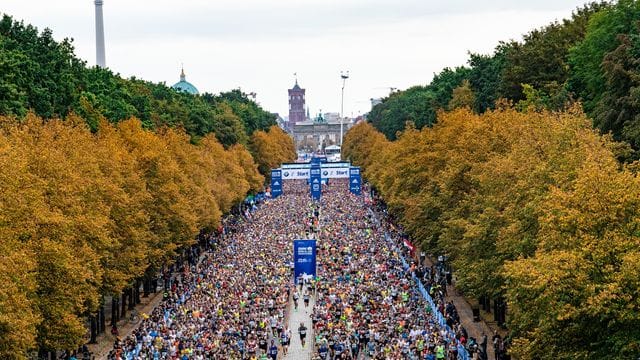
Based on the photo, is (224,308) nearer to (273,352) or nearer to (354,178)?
(273,352)

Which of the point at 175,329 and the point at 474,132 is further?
the point at 474,132

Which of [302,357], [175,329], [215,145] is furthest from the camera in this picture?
[215,145]

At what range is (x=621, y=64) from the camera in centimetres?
5566

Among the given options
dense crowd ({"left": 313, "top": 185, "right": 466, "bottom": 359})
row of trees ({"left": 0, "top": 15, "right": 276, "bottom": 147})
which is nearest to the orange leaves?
row of trees ({"left": 0, "top": 15, "right": 276, "bottom": 147})

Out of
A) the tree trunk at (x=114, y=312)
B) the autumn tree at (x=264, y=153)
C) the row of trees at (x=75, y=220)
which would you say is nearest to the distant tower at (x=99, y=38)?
the autumn tree at (x=264, y=153)

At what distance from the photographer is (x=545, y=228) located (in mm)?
32938

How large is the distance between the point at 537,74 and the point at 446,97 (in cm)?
4582

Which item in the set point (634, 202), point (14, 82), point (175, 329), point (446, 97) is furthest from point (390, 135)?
point (634, 202)

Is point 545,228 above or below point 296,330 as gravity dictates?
above

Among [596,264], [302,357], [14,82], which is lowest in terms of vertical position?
[302,357]

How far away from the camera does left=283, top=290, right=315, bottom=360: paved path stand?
153ft

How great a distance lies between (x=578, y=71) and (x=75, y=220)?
38452mm

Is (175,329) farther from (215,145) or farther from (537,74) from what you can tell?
(215,145)

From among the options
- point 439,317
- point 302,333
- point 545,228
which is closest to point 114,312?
point 302,333
